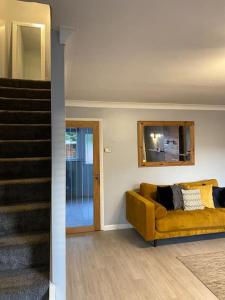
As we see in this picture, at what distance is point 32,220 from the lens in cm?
200

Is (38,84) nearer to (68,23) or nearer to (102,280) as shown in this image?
(68,23)

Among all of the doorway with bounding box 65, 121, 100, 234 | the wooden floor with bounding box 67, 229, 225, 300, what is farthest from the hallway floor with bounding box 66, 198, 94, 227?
the wooden floor with bounding box 67, 229, 225, 300

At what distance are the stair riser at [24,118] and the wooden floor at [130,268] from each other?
193 centimetres

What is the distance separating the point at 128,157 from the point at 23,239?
10.0 ft

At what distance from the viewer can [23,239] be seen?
5.98ft

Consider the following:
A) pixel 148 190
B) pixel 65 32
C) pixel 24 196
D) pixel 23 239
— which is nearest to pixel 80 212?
pixel 148 190

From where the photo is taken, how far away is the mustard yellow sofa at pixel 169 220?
12.0 feet

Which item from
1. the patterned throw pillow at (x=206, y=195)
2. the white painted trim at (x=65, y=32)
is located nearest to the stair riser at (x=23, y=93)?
the white painted trim at (x=65, y=32)

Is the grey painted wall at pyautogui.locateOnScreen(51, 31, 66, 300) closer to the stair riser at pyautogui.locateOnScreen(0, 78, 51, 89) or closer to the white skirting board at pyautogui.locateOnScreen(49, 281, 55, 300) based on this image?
the white skirting board at pyautogui.locateOnScreen(49, 281, 55, 300)

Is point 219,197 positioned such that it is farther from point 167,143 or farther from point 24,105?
point 24,105

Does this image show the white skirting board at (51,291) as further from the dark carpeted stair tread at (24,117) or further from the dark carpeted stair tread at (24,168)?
the dark carpeted stair tread at (24,117)

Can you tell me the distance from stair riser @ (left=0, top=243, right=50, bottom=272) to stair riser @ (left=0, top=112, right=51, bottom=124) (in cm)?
175

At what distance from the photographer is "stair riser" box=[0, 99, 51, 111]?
3.27m

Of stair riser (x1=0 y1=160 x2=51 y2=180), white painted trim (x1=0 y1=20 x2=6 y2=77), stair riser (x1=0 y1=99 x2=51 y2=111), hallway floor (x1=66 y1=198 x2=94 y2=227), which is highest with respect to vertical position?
white painted trim (x1=0 y1=20 x2=6 y2=77)
